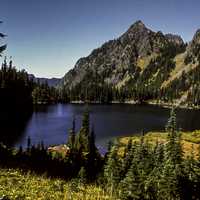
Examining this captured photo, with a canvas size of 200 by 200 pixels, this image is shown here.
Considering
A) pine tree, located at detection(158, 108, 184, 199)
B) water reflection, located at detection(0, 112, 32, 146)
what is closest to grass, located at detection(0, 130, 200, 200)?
pine tree, located at detection(158, 108, 184, 199)

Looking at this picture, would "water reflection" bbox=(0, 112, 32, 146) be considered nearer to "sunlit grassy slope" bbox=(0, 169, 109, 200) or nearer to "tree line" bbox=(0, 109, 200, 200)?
"tree line" bbox=(0, 109, 200, 200)

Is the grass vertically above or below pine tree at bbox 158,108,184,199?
above

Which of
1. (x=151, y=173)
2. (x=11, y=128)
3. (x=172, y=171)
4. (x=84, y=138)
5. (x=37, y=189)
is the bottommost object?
(x=11, y=128)

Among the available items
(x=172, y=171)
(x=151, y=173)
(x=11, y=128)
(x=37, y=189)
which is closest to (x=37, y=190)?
(x=37, y=189)

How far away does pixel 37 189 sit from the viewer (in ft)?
72.1

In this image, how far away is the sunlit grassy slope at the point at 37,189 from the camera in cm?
2025

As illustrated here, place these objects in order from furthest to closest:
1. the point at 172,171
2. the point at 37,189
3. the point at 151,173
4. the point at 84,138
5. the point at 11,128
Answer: the point at 11,128 < the point at 84,138 < the point at 151,173 < the point at 172,171 < the point at 37,189

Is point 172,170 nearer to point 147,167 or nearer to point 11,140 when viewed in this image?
point 147,167

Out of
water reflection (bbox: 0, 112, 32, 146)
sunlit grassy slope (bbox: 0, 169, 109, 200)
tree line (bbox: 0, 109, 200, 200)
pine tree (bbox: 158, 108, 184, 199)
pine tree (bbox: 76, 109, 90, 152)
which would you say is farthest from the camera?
water reflection (bbox: 0, 112, 32, 146)

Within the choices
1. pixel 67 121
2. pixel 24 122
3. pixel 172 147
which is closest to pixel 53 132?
pixel 24 122

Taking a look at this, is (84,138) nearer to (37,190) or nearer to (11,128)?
(11,128)

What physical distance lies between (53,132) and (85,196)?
133m

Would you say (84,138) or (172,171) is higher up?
(172,171)

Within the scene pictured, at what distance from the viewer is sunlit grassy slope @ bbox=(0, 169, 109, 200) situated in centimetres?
2025
